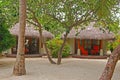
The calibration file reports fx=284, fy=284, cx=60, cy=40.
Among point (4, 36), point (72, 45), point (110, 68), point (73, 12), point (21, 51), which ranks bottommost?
point (110, 68)

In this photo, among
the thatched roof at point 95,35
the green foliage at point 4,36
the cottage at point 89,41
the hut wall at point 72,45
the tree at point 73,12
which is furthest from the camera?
the hut wall at point 72,45

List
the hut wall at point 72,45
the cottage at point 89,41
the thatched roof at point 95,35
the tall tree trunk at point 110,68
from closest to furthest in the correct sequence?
the tall tree trunk at point 110,68 < the thatched roof at point 95,35 < the cottage at point 89,41 < the hut wall at point 72,45

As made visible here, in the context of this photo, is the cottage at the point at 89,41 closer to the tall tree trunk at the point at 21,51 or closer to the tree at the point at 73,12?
the tree at the point at 73,12

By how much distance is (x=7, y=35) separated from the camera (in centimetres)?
1653

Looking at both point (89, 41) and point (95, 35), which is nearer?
point (95, 35)

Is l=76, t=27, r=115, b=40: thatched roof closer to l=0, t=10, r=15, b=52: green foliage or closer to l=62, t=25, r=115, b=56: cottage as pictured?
l=62, t=25, r=115, b=56: cottage

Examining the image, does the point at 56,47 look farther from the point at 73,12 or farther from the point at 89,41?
the point at 73,12

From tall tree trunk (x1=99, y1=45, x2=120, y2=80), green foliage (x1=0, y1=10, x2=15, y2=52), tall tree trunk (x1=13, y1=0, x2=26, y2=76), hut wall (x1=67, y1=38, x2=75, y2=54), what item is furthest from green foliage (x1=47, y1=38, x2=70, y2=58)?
tall tree trunk (x1=99, y1=45, x2=120, y2=80)

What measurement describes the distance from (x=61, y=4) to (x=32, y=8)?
168 cm

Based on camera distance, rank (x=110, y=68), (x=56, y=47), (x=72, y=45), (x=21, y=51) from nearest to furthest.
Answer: (x=110, y=68) → (x=21, y=51) → (x=56, y=47) → (x=72, y=45)

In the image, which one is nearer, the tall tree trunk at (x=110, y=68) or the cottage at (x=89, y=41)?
the tall tree trunk at (x=110, y=68)

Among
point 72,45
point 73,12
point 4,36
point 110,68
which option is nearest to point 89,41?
point 72,45

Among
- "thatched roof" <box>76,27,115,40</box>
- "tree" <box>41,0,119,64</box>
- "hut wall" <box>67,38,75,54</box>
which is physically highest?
"tree" <box>41,0,119,64</box>

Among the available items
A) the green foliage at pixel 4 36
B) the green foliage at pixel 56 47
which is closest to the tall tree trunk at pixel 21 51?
the green foliage at pixel 4 36
